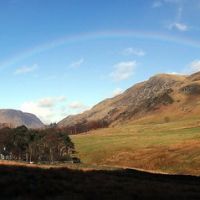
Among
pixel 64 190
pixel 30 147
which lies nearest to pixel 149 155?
Answer: pixel 30 147

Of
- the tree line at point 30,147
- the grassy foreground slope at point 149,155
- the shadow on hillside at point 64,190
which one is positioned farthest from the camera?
the tree line at point 30,147

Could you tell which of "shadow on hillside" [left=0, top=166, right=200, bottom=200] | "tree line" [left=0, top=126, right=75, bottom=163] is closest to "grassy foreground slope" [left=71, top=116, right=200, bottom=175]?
"tree line" [left=0, top=126, right=75, bottom=163]

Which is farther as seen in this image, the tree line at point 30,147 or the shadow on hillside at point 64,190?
the tree line at point 30,147

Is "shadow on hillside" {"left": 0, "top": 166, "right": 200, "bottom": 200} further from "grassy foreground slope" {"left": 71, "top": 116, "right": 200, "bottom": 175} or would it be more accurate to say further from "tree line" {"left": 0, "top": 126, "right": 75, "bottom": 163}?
"tree line" {"left": 0, "top": 126, "right": 75, "bottom": 163}

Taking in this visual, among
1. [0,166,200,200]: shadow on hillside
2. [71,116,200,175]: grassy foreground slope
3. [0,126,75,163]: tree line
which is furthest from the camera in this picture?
[0,126,75,163]: tree line

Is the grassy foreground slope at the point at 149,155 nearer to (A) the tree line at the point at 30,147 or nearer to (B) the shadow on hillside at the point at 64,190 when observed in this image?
(A) the tree line at the point at 30,147

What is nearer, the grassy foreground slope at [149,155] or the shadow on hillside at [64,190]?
the shadow on hillside at [64,190]

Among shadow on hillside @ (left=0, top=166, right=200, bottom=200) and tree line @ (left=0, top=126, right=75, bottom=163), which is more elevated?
tree line @ (left=0, top=126, right=75, bottom=163)

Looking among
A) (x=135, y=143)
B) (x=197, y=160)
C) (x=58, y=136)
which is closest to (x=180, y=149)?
(x=197, y=160)

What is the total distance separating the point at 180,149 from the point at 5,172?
93.4 metres

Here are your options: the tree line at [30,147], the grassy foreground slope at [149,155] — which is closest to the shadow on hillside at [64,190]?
the grassy foreground slope at [149,155]

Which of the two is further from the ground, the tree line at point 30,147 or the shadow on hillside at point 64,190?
the tree line at point 30,147

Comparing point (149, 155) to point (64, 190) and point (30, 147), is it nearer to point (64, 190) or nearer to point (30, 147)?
point (30, 147)

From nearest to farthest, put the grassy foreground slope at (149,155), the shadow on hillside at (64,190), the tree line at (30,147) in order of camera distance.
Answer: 1. the shadow on hillside at (64,190)
2. the grassy foreground slope at (149,155)
3. the tree line at (30,147)
